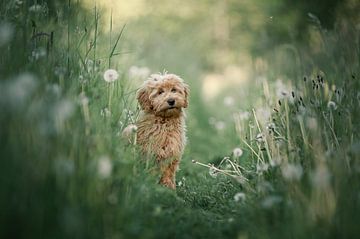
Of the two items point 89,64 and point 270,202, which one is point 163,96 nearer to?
point 89,64

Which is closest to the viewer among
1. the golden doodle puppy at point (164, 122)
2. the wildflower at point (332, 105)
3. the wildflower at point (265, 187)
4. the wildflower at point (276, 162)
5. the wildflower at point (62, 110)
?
the wildflower at point (62, 110)

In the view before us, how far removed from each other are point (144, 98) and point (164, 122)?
1.40 ft

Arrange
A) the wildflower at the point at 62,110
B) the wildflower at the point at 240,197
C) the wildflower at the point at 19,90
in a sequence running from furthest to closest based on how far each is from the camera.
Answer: the wildflower at the point at 240,197
the wildflower at the point at 62,110
the wildflower at the point at 19,90

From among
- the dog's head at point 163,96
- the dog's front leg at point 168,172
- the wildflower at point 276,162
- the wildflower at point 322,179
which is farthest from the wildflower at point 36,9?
the wildflower at point 322,179

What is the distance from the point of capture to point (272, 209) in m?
3.89

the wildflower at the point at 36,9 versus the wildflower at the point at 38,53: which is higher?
the wildflower at the point at 36,9

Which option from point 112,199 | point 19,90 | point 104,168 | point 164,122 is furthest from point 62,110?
point 164,122

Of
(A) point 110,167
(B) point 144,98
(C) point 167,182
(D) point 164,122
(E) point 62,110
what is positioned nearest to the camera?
(E) point 62,110

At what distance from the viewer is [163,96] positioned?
6.00 m

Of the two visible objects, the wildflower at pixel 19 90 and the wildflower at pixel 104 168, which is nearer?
the wildflower at pixel 19 90

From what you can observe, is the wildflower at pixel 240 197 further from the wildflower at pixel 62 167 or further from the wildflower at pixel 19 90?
the wildflower at pixel 19 90

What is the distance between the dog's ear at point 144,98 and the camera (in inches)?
241

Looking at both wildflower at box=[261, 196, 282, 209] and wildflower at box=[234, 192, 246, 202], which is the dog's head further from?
wildflower at box=[261, 196, 282, 209]

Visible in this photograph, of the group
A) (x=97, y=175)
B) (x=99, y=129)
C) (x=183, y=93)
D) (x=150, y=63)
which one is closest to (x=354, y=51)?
(x=183, y=93)
